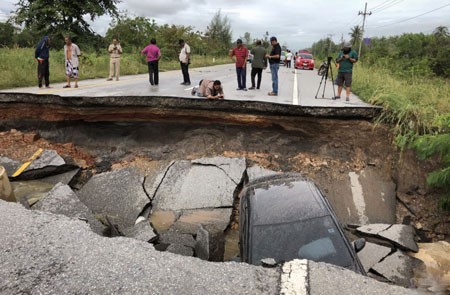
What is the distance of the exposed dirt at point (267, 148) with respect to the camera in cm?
733

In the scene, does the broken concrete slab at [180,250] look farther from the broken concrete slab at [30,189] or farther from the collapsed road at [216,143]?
the broken concrete slab at [30,189]

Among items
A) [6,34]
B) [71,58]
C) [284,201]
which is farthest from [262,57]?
[6,34]

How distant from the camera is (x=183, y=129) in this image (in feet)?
29.5

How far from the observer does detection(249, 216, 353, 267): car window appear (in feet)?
11.4

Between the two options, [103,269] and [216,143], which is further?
[216,143]

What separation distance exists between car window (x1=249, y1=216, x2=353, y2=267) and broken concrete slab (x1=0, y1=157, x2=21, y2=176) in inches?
257

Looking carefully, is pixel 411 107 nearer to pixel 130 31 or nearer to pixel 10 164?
pixel 10 164

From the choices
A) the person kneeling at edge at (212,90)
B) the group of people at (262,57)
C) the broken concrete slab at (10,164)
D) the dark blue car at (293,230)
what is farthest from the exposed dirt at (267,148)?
the dark blue car at (293,230)

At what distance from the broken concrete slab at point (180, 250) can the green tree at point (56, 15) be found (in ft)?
77.8

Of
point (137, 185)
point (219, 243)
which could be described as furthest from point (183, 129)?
point (219, 243)

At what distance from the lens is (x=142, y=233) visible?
5469mm

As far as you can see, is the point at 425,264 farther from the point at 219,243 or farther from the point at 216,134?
the point at 216,134

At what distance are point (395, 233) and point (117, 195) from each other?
5.48 meters

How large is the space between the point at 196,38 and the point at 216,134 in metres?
32.8
